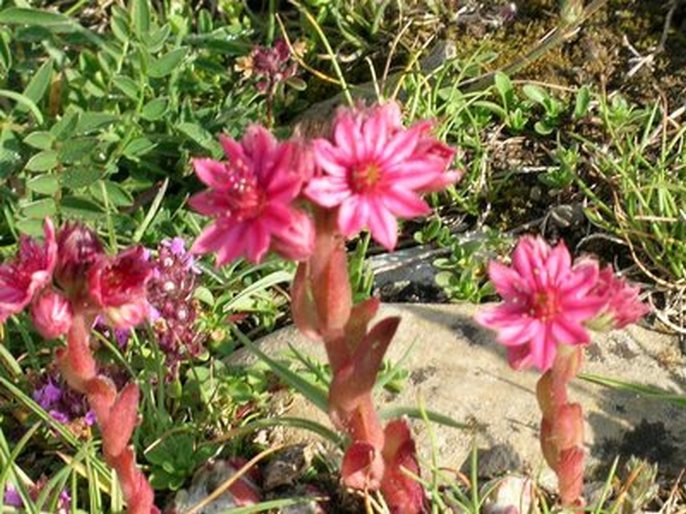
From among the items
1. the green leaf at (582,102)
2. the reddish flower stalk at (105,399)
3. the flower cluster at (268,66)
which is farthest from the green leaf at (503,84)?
the reddish flower stalk at (105,399)

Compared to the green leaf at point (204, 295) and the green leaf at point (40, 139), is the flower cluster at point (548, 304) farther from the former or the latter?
the green leaf at point (40, 139)

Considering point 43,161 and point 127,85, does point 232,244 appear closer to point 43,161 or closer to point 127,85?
point 43,161

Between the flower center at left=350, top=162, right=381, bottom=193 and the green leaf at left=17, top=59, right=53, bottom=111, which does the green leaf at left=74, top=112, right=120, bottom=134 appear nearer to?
the green leaf at left=17, top=59, right=53, bottom=111

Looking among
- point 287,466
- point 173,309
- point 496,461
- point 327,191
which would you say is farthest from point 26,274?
point 496,461

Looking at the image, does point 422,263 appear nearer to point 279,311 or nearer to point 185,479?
point 279,311

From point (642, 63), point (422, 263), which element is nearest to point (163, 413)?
point (422, 263)
